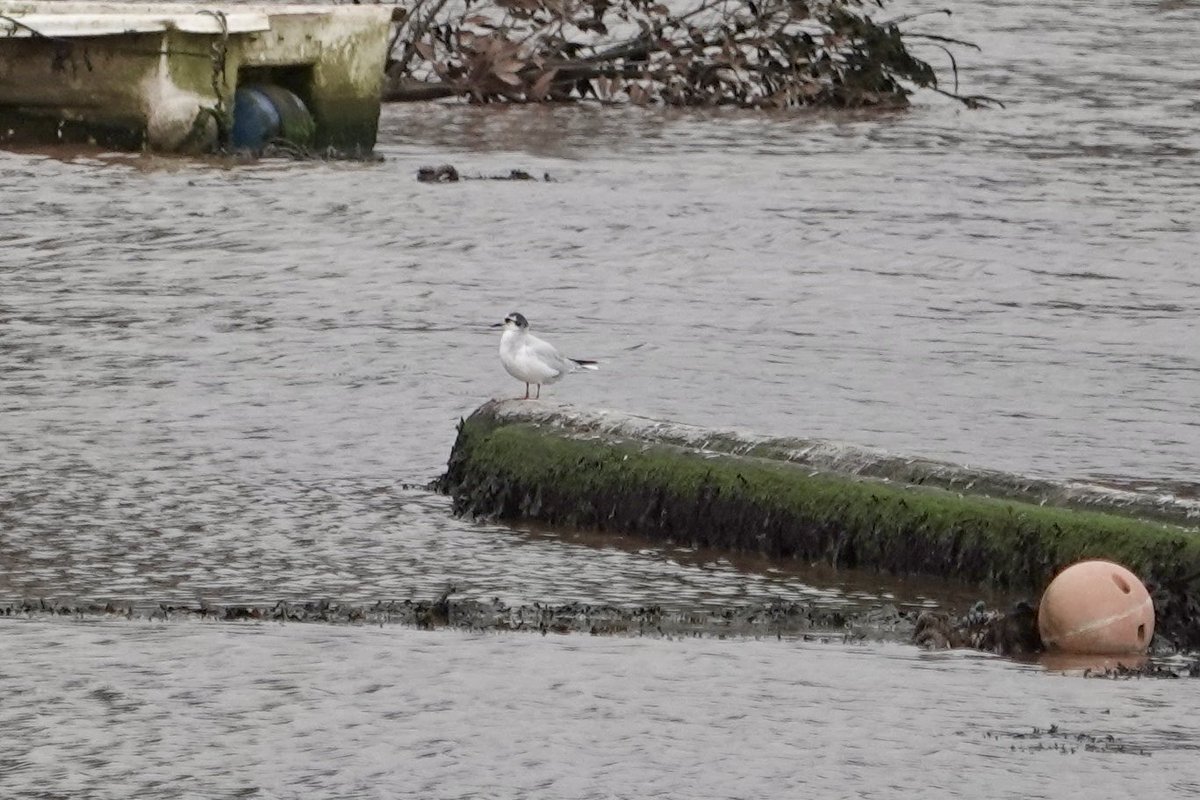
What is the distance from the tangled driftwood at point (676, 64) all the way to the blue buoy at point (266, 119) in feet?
8.88

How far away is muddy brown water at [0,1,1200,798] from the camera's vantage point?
666cm

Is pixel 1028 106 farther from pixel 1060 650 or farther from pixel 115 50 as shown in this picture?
pixel 1060 650

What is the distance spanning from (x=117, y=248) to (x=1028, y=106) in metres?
10.4

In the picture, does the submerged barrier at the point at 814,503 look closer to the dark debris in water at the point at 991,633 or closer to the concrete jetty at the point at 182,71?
the dark debris in water at the point at 991,633

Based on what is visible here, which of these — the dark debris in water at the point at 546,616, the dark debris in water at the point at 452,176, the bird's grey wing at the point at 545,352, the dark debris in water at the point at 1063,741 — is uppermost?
the bird's grey wing at the point at 545,352

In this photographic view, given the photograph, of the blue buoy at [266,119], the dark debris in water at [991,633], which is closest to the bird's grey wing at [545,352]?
the dark debris in water at [991,633]

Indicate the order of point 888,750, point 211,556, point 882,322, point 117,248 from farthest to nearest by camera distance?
1. point 117,248
2. point 882,322
3. point 211,556
4. point 888,750

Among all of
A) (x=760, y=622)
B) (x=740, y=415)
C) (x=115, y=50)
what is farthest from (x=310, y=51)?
(x=760, y=622)

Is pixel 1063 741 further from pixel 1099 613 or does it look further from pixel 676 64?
pixel 676 64

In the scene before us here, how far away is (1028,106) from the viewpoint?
23.3 m

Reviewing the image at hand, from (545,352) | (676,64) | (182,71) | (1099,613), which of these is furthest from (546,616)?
(676,64)

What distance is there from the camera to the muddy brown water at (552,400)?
6664 mm

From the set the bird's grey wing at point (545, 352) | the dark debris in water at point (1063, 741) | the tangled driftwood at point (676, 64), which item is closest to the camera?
the dark debris in water at point (1063, 741)

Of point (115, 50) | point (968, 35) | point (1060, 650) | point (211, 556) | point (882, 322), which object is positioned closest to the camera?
point (1060, 650)
